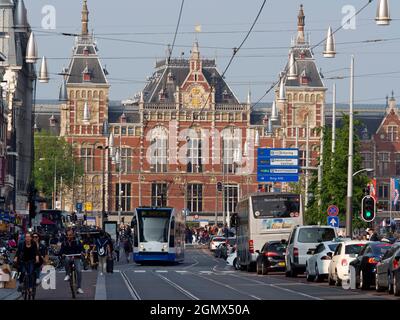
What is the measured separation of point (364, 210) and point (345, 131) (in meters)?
17.0

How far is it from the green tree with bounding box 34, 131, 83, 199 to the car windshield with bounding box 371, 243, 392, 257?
342 ft

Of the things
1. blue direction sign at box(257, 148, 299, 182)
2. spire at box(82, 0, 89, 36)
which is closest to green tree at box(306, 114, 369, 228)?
blue direction sign at box(257, 148, 299, 182)

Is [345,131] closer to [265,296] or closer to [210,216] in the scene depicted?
[265,296]

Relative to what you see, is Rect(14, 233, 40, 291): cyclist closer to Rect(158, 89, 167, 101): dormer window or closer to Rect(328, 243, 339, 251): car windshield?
Rect(328, 243, 339, 251): car windshield

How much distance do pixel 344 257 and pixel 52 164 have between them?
105m

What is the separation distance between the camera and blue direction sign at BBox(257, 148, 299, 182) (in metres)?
80.6

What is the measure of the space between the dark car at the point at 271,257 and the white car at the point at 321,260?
7.93 metres

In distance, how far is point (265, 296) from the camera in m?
33.6

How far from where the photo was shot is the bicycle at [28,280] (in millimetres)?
30594

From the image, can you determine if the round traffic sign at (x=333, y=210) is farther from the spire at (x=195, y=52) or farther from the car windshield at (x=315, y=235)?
the spire at (x=195, y=52)

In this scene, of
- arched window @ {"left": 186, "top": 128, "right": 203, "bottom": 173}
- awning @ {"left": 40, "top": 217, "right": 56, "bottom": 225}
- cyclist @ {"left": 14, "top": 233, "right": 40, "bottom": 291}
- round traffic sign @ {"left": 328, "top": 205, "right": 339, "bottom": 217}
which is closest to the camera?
cyclist @ {"left": 14, "top": 233, "right": 40, "bottom": 291}

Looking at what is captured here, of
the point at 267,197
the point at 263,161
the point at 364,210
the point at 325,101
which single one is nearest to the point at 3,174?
the point at 263,161

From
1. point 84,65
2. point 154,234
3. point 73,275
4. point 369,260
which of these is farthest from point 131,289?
point 84,65

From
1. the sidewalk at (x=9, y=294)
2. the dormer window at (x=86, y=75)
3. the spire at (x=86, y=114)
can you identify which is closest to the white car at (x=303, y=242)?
the sidewalk at (x=9, y=294)
